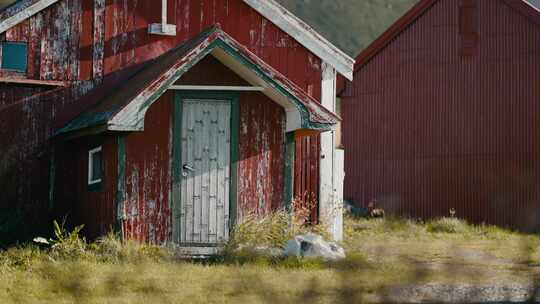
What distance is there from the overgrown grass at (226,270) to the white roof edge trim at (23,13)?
4.06m

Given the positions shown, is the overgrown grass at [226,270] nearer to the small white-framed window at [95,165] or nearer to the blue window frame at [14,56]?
the small white-framed window at [95,165]

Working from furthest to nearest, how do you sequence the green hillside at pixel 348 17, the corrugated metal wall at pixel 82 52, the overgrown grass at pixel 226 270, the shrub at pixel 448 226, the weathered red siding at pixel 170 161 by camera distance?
the green hillside at pixel 348 17 → the shrub at pixel 448 226 → the corrugated metal wall at pixel 82 52 → the weathered red siding at pixel 170 161 → the overgrown grass at pixel 226 270

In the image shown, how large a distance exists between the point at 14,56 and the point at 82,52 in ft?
3.85

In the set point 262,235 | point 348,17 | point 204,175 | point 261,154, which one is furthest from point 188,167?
point 348,17

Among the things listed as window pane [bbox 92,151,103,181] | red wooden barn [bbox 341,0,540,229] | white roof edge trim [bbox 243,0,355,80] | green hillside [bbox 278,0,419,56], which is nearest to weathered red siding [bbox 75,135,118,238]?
window pane [bbox 92,151,103,181]

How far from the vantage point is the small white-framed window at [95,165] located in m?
16.5

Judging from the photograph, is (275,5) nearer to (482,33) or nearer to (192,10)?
(192,10)

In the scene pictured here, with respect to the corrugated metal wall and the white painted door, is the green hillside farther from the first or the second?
the white painted door

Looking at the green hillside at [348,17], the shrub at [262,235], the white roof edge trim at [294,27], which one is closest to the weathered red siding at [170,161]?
the shrub at [262,235]

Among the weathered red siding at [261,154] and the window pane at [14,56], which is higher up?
the window pane at [14,56]

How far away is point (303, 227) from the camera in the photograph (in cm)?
1686

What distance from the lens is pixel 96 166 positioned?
55.0ft

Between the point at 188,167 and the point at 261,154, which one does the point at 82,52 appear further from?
the point at 261,154

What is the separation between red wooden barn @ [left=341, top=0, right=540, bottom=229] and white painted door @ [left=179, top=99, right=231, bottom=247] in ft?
32.0
